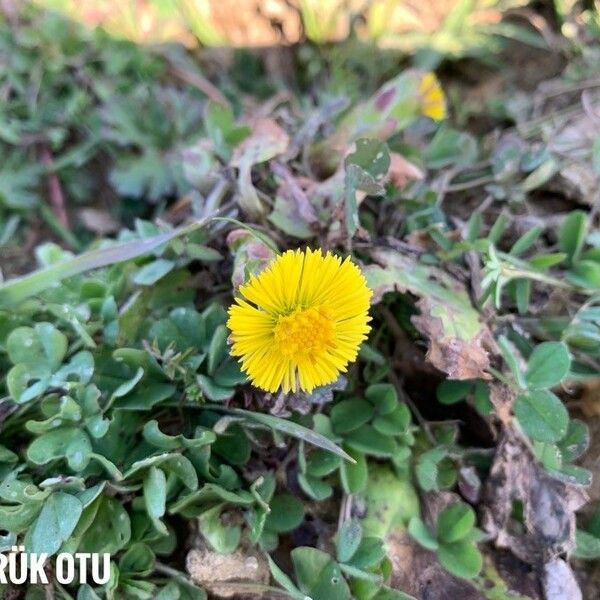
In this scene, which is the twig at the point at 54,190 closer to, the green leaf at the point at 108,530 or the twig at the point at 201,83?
the twig at the point at 201,83

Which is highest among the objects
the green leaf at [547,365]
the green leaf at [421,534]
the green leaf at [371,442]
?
the green leaf at [547,365]

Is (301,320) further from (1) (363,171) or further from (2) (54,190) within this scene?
(2) (54,190)

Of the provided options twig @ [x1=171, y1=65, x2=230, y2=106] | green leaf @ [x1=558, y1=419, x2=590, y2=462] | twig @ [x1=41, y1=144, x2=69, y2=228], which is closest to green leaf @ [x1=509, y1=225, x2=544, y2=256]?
green leaf @ [x1=558, y1=419, x2=590, y2=462]

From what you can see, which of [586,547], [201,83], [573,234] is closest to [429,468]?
[586,547]

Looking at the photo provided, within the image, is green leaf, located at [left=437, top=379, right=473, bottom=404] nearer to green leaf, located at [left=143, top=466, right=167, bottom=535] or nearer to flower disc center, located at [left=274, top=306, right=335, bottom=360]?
flower disc center, located at [left=274, top=306, right=335, bottom=360]

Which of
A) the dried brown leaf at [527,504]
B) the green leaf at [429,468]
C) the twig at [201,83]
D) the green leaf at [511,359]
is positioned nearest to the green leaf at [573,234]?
the green leaf at [511,359]
